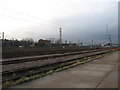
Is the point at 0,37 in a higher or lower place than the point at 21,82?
higher

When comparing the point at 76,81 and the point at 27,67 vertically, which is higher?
the point at 76,81

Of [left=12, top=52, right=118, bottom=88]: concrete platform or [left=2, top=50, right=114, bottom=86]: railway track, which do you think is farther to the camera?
[left=2, top=50, right=114, bottom=86]: railway track

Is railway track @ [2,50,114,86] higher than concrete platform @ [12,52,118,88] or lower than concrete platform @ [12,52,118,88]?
lower

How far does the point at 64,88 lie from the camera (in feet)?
18.8

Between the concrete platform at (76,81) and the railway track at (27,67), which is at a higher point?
the concrete platform at (76,81)

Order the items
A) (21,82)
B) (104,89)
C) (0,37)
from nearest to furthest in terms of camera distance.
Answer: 1. (104,89)
2. (21,82)
3. (0,37)

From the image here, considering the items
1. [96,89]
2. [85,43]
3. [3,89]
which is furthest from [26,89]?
[85,43]

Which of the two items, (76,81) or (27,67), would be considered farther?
(27,67)

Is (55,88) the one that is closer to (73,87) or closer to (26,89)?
(73,87)

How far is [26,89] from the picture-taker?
18.3 feet

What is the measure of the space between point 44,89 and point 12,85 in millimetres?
1561

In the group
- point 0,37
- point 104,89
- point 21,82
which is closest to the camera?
point 104,89

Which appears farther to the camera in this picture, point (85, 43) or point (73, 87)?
point (85, 43)

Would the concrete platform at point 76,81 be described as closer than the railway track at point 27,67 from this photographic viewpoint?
Yes
